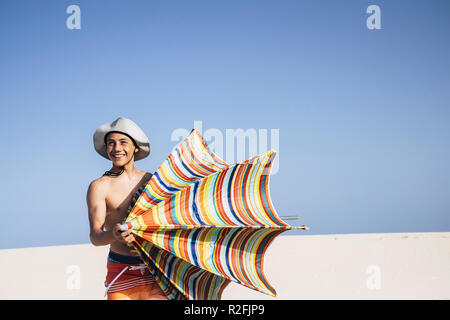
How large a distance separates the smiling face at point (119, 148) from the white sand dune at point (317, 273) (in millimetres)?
5320

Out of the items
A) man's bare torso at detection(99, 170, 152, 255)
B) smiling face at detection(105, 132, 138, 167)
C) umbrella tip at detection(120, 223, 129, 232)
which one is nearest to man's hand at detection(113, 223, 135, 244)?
umbrella tip at detection(120, 223, 129, 232)

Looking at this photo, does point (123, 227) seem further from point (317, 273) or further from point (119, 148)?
point (317, 273)

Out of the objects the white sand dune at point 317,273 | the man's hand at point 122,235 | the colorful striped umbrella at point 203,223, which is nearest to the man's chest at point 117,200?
the colorful striped umbrella at point 203,223

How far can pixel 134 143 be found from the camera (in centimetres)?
390

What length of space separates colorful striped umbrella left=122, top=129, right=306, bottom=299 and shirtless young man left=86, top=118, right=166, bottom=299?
176 millimetres

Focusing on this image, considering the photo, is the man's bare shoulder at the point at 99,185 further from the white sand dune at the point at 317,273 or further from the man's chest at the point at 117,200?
the white sand dune at the point at 317,273

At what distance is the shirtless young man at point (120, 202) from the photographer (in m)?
3.59

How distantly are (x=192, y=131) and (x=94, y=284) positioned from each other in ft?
25.0

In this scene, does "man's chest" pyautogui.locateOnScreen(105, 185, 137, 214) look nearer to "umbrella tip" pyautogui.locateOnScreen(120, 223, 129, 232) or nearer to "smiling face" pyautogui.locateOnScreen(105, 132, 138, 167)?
"smiling face" pyautogui.locateOnScreen(105, 132, 138, 167)

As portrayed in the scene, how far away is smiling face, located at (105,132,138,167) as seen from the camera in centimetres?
379
